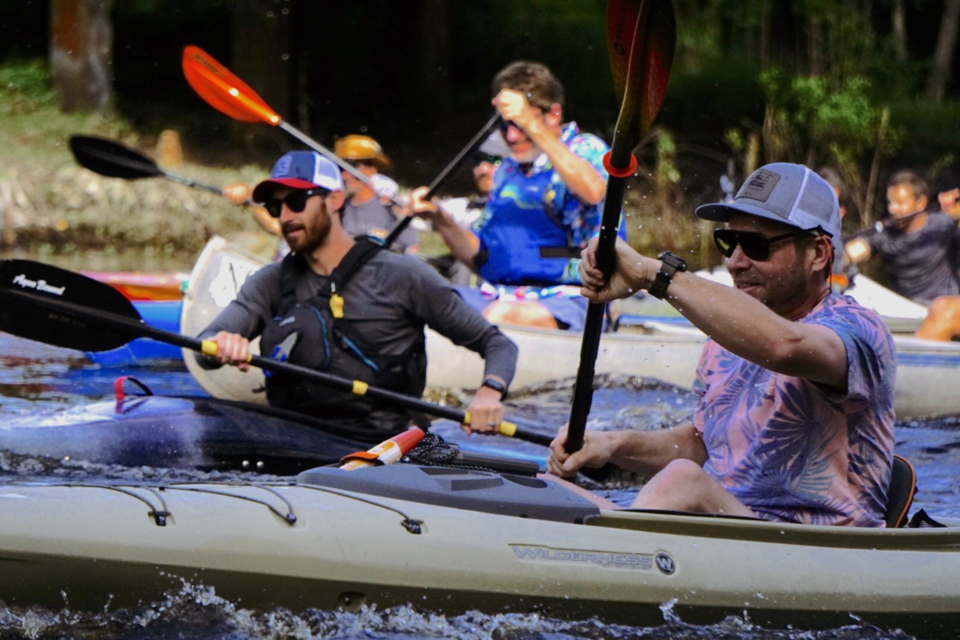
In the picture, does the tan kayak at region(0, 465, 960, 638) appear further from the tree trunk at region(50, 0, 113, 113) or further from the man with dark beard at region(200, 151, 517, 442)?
the tree trunk at region(50, 0, 113, 113)

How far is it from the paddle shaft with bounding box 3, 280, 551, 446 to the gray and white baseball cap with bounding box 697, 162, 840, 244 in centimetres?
171

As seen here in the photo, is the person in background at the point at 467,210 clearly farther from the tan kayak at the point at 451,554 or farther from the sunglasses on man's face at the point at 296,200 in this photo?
the tan kayak at the point at 451,554

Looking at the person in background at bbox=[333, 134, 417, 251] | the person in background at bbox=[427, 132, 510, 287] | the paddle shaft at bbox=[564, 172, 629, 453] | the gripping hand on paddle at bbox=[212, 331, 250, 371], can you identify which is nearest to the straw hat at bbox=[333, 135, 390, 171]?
the person in background at bbox=[333, 134, 417, 251]

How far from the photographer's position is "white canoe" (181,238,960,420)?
6.04m

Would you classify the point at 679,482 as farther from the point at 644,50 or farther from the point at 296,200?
the point at 296,200

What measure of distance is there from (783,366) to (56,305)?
8.82ft

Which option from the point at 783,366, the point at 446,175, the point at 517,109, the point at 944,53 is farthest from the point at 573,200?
the point at 944,53

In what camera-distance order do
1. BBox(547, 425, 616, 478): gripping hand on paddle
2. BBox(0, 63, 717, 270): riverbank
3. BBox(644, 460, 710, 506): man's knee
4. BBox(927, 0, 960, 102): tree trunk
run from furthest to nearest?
BBox(927, 0, 960, 102): tree trunk, BBox(0, 63, 717, 270): riverbank, BBox(547, 425, 616, 478): gripping hand on paddle, BBox(644, 460, 710, 506): man's knee

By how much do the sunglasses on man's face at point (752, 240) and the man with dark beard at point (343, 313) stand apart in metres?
1.55

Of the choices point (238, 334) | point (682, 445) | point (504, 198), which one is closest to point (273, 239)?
point (504, 198)

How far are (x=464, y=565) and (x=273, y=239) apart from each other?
23.7ft

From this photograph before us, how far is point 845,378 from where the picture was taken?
2.51 m

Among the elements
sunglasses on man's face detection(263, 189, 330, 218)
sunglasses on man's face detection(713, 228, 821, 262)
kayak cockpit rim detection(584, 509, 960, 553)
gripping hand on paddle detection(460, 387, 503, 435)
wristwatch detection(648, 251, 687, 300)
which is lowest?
gripping hand on paddle detection(460, 387, 503, 435)

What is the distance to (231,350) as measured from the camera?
4.07m
